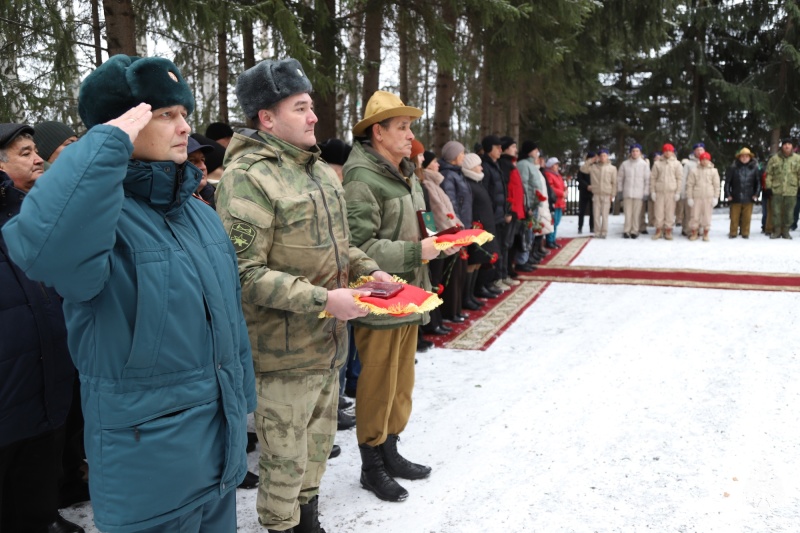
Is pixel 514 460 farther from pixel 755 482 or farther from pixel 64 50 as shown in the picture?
pixel 64 50

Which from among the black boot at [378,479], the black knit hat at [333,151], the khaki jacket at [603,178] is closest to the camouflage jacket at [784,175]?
the khaki jacket at [603,178]

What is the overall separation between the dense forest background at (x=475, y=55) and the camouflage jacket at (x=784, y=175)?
11.6ft

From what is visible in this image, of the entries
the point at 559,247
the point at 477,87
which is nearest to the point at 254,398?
the point at 559,247

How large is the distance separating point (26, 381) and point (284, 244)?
117 centimetres

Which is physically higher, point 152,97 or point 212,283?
point 152,97

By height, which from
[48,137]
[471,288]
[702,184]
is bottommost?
[471,288]

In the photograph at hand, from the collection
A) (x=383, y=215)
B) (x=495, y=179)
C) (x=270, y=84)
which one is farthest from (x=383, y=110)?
(x=495, y=179)

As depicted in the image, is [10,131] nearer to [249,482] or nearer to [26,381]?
[26,381]

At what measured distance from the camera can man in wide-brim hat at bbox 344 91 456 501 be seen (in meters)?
3.35

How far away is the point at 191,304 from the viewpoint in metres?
1.85

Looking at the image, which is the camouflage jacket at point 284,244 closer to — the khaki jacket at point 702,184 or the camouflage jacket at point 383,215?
the camouflage jacket at point 383,215

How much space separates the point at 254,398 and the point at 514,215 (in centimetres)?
752

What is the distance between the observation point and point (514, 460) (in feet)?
12.7

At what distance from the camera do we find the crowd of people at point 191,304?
1.72m
